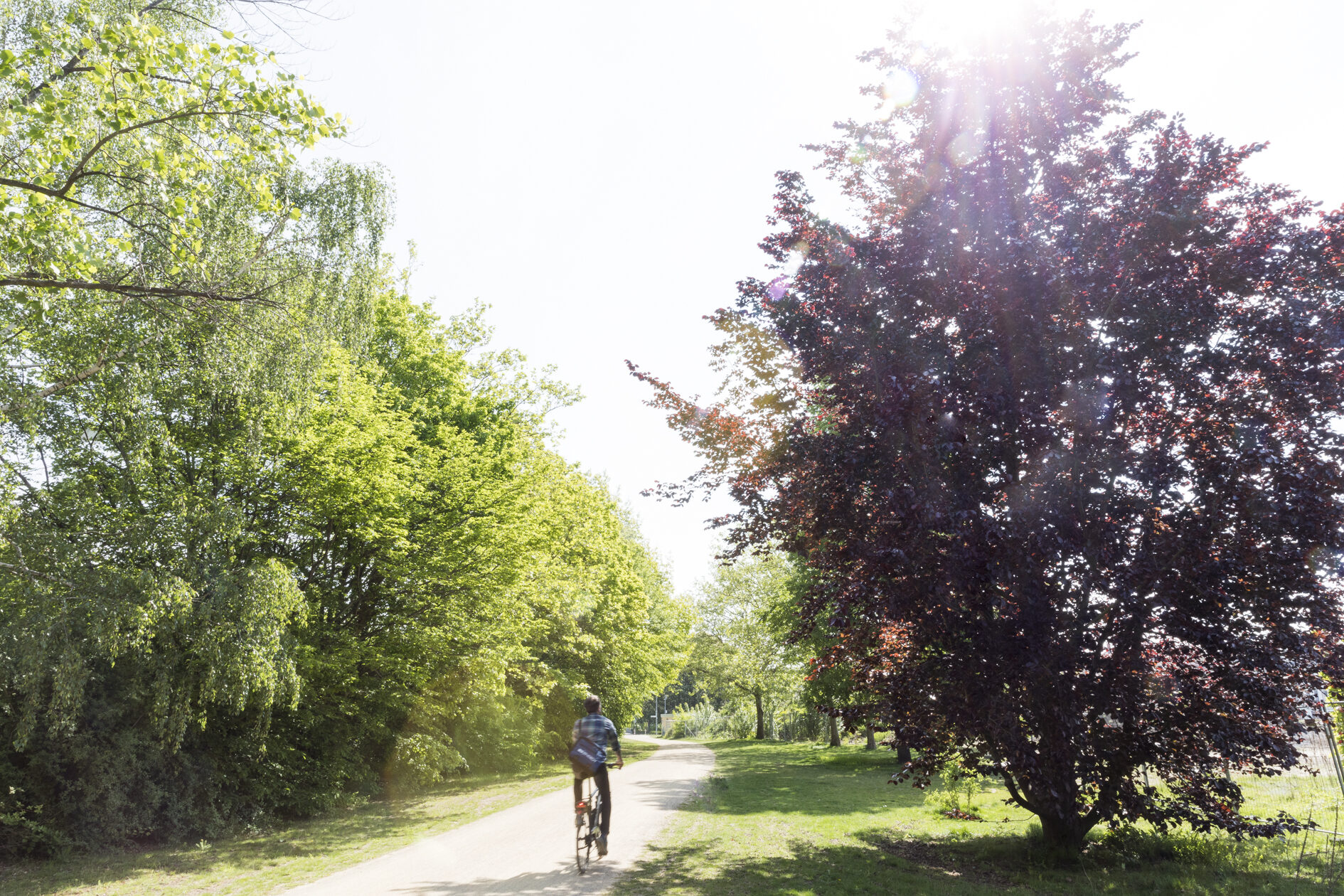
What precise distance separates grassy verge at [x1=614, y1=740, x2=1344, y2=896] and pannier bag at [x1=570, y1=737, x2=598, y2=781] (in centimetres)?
120

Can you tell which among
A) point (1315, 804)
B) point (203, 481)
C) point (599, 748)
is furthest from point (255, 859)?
point (1315, 804)

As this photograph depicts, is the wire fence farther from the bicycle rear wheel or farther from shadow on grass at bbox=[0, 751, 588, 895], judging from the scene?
shadow on grass at bbox=[0, 751, 588, 895]

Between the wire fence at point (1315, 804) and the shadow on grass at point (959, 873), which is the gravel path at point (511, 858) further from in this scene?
the wire fence at point (1315, 804)

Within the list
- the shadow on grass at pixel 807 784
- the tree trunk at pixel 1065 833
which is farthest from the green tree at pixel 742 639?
the tree trunk at pixel 1065 833

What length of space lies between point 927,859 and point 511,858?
16.8ft

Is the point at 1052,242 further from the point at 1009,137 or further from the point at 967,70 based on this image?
the point at 967,70

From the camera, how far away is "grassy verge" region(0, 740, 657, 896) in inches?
318

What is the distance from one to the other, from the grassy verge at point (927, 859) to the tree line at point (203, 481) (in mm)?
6443

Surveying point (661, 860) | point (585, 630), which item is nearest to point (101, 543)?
point (661, 860)

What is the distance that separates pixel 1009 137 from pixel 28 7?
1330cm

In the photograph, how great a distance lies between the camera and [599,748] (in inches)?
346

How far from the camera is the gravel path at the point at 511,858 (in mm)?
7332

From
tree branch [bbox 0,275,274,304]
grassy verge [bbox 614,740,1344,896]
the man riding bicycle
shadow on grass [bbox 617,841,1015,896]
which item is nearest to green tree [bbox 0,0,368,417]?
tree branch [bbox 0,275,274,304]

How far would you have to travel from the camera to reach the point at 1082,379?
27.0 feet
